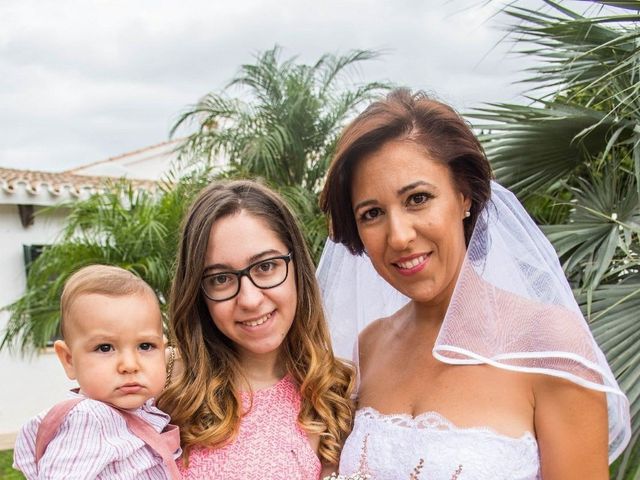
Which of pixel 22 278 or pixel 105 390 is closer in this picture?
pixel 105 390

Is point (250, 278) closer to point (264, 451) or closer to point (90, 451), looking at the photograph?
point (264, 451)

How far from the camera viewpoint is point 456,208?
2514mm

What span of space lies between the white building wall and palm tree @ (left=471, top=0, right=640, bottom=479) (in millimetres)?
9853

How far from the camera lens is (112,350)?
2.41 meters

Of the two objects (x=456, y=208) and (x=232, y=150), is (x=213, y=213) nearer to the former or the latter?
A: (x=456, y=208)

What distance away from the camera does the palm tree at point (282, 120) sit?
8766 millimetres

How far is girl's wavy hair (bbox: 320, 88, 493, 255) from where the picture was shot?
2.49 metres

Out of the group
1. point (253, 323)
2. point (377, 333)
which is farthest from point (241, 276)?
point (377, 333)

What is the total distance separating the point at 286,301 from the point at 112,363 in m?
0.65

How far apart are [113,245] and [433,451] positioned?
6178 millimetres

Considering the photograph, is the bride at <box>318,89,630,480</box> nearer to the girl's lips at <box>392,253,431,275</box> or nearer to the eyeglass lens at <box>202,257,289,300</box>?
the girl's lips at <box>392,253,431,275</box>

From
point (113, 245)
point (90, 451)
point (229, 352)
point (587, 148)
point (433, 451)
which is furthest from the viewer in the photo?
point (113, 245)

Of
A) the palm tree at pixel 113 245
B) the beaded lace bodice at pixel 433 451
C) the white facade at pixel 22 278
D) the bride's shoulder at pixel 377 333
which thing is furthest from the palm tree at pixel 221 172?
the beaded lace bodice at pixel 433 451

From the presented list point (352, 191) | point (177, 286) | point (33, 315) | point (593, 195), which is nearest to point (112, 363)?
point (177, 286)
